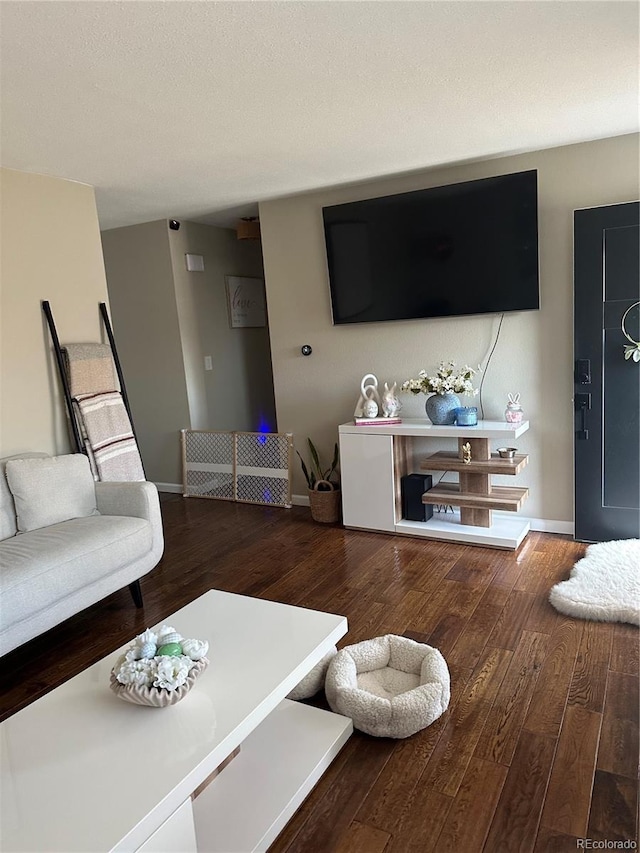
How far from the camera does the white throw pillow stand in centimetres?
301

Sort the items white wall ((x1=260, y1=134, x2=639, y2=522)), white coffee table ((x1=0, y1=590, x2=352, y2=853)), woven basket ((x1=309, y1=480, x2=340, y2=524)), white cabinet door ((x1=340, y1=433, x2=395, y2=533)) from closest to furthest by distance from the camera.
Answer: white coffee table ((x1=0, y1=590, x2=352, y2=853)) → white wall ((x1=260, y1=134, x2=639, y2=522)) → white cabinet door ((x1=340, y1=433, x2=395, y2=533)) → woven basket ((x1=309, y1=480, x2=340, y2=524))

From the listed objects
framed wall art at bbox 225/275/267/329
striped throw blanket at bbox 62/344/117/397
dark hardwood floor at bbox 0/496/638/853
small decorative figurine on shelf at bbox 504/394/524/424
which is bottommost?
dark hardwood floor at bbox 0/496/638/853

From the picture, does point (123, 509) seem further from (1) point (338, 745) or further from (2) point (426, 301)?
(2) point (426, 301)

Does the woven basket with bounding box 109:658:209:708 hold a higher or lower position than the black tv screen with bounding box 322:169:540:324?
lower

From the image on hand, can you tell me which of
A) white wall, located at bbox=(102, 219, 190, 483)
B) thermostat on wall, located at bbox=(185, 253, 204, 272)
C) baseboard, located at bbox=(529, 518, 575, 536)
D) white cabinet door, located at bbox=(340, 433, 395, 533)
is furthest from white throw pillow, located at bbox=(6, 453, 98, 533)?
baseboard, located at bbox=(529, 518, 575, 536)

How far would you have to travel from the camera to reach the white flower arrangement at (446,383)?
12.4 feet

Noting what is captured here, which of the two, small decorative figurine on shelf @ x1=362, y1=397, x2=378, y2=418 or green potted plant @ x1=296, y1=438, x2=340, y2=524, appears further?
green potted plant @ x1=296, y1=438, x2=340, y2=524

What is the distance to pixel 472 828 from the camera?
166 cm

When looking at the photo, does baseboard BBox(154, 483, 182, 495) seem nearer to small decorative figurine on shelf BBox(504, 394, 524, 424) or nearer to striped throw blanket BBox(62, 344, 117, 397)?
striped throw blanket BBox(62, 344, 117, 397)

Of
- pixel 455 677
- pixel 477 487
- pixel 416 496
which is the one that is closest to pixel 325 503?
pixel 416 496

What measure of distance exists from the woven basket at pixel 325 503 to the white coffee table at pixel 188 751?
6.81 feet

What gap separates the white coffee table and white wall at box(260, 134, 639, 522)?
7.55 ft

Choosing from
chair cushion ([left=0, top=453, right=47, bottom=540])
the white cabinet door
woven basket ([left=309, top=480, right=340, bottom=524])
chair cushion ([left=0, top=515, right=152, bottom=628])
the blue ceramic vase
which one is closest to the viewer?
chair cushion ([left=0, top=515, right=152, bottom=628])

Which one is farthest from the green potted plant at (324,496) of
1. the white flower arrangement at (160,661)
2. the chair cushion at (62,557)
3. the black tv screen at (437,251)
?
the white flower arrangement at (160,661)
